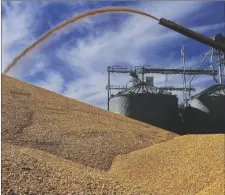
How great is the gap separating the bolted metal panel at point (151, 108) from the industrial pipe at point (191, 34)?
27650 millimetres

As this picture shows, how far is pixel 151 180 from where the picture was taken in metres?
13.6

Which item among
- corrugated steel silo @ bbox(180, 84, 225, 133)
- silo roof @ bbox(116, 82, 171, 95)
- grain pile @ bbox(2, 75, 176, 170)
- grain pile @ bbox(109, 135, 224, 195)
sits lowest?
grain pile @ bbox(109, 135, 224, 195)

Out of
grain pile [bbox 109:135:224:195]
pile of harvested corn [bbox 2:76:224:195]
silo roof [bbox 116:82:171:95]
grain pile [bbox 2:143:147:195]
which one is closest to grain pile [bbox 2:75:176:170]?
pile of harvested corn [bbox 2:76:224:195]

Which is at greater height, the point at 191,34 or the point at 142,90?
the point at 142,90

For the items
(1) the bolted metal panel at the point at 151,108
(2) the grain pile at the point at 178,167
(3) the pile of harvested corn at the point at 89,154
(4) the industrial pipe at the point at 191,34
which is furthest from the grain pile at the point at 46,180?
(1) the bolted metal panel at the point at 151,108

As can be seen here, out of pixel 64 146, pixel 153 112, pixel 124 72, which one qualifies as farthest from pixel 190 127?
pixel 64 146

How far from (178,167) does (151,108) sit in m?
18.7

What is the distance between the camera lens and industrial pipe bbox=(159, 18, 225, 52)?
514 cm

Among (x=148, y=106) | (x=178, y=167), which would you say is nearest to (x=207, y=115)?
(x=148, y=106)

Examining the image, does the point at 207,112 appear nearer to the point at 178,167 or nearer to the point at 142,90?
the point at 142,90

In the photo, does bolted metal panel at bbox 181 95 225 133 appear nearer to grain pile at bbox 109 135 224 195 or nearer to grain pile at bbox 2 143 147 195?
grain pile at bbox 109 135 224 195

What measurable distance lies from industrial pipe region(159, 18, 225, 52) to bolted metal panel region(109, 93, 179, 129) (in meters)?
27.7

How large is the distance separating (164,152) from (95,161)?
3550 mm

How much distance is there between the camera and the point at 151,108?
33531mm
